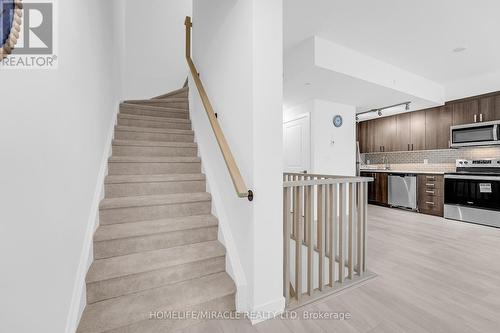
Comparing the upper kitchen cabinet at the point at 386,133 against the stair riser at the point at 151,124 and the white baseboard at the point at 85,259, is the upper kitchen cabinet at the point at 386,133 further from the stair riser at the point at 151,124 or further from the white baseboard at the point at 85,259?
the white baseboard at the point at 85,259

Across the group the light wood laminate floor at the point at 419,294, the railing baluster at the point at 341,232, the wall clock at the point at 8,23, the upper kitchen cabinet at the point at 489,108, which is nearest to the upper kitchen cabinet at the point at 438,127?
the upper kitchen cabinet at the point at 489,108

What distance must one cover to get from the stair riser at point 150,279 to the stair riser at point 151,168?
114 cm

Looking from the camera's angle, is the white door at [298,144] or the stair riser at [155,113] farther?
the white door at [298,144]

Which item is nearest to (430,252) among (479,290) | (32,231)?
(479,290)

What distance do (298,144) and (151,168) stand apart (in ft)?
10.5

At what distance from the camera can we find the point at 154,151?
2.71 metres

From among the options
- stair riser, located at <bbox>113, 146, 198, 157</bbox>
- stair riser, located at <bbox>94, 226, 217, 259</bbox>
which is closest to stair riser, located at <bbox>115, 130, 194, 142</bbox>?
stair riser, located at <bbox>113, 146, 198, 157</bbox>

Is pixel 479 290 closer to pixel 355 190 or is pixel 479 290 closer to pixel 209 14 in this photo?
pixel 355 190

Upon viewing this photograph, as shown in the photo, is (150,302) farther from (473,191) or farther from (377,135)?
(377,135)

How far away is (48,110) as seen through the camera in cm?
111

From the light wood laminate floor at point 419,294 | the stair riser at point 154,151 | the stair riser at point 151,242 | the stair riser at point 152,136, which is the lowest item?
the light wood laminate floor at point 419,294

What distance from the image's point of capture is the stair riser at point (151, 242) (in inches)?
68.9

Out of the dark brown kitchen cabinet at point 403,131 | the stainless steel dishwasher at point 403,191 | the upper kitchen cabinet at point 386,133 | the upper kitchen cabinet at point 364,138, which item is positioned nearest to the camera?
the stainless steel dishwasher at point 403,191

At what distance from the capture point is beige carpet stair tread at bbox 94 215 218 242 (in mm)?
1791
